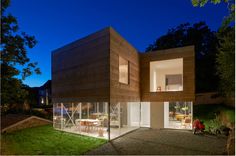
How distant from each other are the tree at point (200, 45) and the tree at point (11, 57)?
775 inches

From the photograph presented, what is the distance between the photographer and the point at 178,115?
14.1m

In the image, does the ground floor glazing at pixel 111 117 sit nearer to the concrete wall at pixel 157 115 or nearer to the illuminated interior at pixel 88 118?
the illuminated interior at pixel 88 118

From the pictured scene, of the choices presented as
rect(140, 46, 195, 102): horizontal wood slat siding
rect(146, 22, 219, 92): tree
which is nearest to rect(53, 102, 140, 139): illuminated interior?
rect(140, 46, 195, 102): horizontal wood slat siding

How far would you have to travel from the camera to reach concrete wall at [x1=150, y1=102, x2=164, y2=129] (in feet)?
44.3

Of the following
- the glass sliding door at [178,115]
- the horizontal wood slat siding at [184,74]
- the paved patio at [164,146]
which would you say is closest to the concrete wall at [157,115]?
the horizontal wood slat siding at [184,74]

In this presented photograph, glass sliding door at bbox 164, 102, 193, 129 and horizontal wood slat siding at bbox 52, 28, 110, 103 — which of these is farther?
glass sliding door at bbox 164, 102, 193, 129

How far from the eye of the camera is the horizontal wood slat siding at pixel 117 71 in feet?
31.7

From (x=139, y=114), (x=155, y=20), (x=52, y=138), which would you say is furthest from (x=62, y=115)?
(x=155, y=20)

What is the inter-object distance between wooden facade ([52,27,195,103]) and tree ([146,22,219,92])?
1107 centimetres

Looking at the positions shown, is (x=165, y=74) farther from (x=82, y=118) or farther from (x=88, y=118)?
(x=82, y=118)

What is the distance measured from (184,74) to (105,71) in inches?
225

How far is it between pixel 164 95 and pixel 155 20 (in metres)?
63.1

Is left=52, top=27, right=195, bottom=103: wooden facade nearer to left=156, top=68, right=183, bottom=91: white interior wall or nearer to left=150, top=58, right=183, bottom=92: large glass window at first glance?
left=150, top=58, right=183, bottom=92: large glass window

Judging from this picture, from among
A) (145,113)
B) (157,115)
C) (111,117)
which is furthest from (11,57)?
(145,113)
